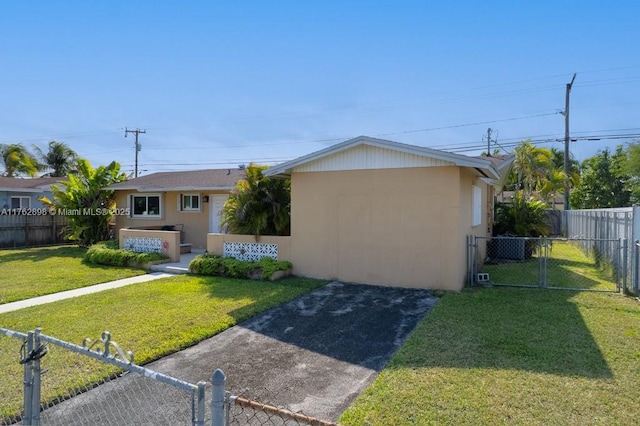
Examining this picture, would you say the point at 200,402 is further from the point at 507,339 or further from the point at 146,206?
the point at 146,206

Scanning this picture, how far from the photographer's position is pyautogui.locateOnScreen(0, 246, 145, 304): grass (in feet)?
30.0

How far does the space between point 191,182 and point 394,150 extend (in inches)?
424

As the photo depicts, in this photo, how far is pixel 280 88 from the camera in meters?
20.7

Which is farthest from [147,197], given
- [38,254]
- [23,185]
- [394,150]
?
[394,150]

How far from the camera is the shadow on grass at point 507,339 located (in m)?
4.89

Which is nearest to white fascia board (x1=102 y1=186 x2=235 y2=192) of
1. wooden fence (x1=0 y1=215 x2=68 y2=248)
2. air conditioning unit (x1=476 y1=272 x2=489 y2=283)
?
wooden fence (x1=0 y1=215 x2=68 y2=248)

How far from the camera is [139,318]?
267 inches

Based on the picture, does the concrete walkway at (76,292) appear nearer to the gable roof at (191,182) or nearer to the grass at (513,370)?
the gable roof at (191,182)

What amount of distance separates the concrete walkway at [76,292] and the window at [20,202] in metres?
18.3

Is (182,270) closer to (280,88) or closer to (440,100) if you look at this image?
(280,88)

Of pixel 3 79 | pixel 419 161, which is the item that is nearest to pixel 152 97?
pixel 3 79

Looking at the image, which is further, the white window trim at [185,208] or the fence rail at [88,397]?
the white window trim at [185,208]

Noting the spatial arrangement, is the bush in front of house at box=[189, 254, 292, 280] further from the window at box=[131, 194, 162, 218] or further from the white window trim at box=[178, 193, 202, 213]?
the window at box=[131, 194, 162, 218]

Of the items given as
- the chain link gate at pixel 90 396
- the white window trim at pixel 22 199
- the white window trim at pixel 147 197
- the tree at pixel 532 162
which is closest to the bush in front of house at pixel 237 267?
the chain link gate at pixel 90 396
